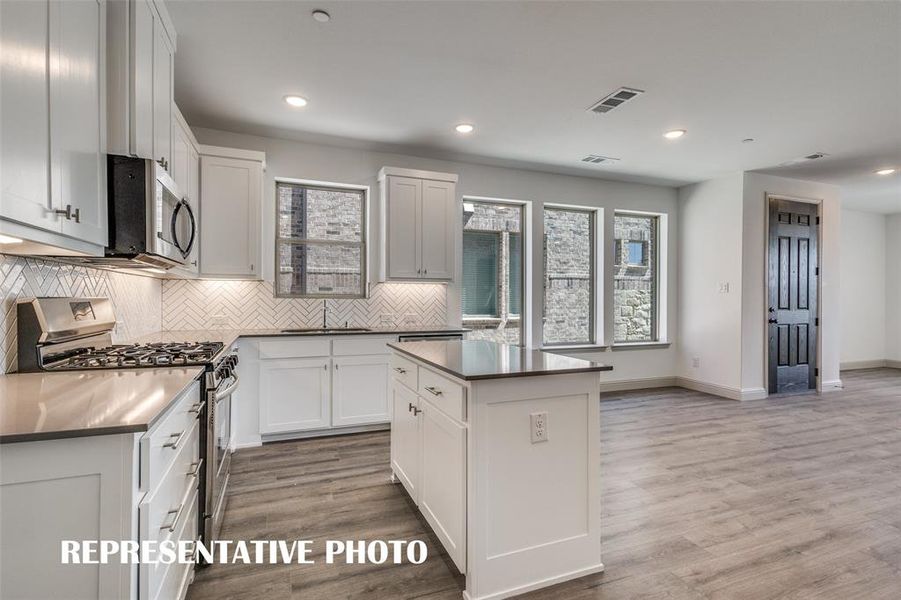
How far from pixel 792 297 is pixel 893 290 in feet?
13.3

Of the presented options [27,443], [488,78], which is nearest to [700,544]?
[27,443]

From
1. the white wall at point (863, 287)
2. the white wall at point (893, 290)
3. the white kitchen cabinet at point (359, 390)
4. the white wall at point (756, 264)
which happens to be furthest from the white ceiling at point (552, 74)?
the white wall at point (893, 290)

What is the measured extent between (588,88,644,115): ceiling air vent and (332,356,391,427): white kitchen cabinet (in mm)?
2798

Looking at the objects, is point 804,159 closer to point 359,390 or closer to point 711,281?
point 711,281

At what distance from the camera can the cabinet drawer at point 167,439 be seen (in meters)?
1.15

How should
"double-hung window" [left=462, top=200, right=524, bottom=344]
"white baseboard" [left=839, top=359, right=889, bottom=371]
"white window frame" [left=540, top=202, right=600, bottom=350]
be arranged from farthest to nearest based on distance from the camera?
1. "white baseboard" [left=839, top=359, right=889, bottom=371]
2. "white window frame" [left=540, top=202, right=600, bottom=350]
3. "double-hung window" [left=462, top=200, right=524, bottom=344]

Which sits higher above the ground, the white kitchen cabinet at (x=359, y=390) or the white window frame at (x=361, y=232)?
the white window frame at (x=361, y=232)

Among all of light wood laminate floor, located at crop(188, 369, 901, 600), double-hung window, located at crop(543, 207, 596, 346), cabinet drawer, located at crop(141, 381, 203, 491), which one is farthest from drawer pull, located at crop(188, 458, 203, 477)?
double-hung window, located at crop(543, 207, 596, 346)

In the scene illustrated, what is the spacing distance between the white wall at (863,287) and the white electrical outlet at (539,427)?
850 cm

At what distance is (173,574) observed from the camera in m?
1.47

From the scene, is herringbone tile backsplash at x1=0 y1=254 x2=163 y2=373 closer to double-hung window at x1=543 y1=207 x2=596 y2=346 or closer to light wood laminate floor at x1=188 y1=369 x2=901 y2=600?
light wood laminate floor at x1=188 y1=369 x2=901 y2=600

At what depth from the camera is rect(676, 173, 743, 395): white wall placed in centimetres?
528

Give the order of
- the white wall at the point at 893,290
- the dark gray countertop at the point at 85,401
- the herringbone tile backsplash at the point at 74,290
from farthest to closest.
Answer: the white wall at the point at 893,290, the herringbone tile backsplash at the point at 74,290, the dark gray countertop at the point at 85,401

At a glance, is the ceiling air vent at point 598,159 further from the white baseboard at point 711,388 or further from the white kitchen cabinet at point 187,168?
the white kitchen cabinet at point 187,168
